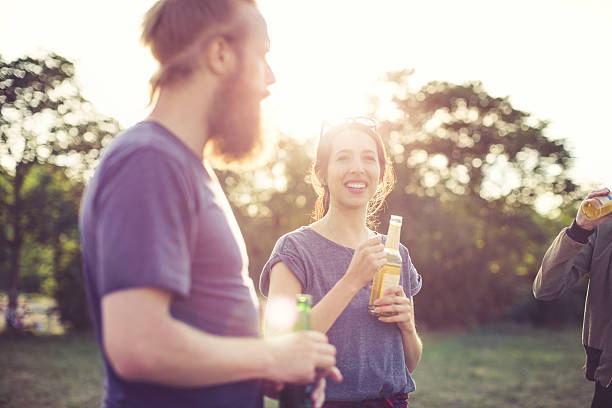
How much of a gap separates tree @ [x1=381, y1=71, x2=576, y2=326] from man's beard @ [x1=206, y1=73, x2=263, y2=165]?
1423 cm

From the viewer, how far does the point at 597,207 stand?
2658mm

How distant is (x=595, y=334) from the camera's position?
278 cm

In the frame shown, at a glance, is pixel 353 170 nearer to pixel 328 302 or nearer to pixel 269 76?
pixel 328 302

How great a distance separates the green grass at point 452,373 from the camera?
310 inches

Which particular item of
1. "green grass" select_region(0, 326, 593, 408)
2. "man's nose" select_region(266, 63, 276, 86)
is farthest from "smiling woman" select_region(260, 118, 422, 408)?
"green grass" select_region(0, 326, 593, 408)

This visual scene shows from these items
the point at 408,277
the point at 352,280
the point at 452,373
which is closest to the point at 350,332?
the point at 352,280

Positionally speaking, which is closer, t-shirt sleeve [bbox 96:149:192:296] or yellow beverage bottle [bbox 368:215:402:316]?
t-shirt sleeve [bbox 96:149:192:296]

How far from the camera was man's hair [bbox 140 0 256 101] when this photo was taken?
1.38m

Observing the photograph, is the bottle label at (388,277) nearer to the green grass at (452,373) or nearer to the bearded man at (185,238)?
the bearded man at (185,238)

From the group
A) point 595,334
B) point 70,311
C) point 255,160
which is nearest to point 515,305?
point 70,311

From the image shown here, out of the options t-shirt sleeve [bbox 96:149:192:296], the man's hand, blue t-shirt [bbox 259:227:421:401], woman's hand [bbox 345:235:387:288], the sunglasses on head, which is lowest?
blue t-shirt [bbox 259:227:421:401]

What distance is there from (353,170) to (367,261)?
0.66 metres

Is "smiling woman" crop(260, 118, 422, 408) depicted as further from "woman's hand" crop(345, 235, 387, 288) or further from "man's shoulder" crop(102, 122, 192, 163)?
"man's shoulder" crop(102, 122, 192, 163)

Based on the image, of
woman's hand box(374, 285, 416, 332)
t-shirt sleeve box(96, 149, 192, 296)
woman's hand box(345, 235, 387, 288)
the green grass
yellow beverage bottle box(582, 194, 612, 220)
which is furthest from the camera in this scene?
the green grass
